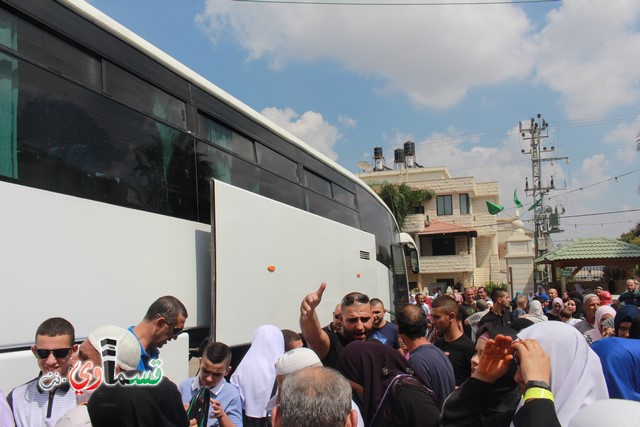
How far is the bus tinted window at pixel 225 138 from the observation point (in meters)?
5.69

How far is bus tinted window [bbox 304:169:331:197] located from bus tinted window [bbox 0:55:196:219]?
2699 mm

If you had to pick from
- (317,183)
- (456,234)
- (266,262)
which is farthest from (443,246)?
(266,262)

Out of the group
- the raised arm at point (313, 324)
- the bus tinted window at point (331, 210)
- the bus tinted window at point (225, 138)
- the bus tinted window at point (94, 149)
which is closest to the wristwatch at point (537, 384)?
the raised arm at point (313, 324)

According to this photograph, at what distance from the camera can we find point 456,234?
4169 centimetres

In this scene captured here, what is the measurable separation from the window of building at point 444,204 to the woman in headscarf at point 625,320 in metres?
40.7

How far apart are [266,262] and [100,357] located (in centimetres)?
358

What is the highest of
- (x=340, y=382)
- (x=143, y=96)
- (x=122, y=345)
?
(x=143, y=96)

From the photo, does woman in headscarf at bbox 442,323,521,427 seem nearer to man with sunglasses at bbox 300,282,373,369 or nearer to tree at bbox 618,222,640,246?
man with sunglasses at bbox 300,282,373,369

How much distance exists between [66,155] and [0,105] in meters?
0.55

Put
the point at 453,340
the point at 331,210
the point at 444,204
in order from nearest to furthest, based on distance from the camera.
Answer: the point at 453,340
the point at 331,210
the point at 444,204

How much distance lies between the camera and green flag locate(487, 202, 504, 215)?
144ft

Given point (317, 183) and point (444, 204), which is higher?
point (444, 204)

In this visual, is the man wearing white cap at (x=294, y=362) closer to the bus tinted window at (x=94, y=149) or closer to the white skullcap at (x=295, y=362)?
the white skullcap at (x=295, y=362)

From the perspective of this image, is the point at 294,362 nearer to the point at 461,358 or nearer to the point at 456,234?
the point at 461,358
